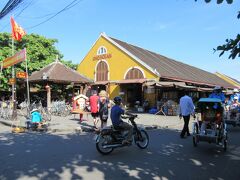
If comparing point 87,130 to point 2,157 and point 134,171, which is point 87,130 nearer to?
point 2,157

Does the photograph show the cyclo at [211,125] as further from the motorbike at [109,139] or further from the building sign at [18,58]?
the building sign at [18,58]

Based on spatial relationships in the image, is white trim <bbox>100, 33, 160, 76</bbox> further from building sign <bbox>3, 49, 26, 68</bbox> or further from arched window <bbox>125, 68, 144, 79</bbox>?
building sign <bbox>3, 49, 26, 68</bbox>

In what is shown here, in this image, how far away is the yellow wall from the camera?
30609 mm

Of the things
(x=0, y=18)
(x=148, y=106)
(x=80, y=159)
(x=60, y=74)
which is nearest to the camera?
(x=80, y=159)

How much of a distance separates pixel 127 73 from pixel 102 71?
3.88m

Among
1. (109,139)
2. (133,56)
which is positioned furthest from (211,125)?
(133,56)

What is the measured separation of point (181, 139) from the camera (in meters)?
10.6

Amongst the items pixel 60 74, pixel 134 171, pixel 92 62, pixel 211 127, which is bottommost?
pixel 134 171

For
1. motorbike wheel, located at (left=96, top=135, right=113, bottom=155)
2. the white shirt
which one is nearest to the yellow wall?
the white shirt

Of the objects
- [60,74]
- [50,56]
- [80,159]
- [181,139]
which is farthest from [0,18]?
[50,56]

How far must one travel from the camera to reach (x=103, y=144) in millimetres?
7855

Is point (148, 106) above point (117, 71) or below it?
below

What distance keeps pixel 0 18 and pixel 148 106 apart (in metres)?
18.5

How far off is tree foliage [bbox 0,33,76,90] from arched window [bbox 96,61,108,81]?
17.4 feet
